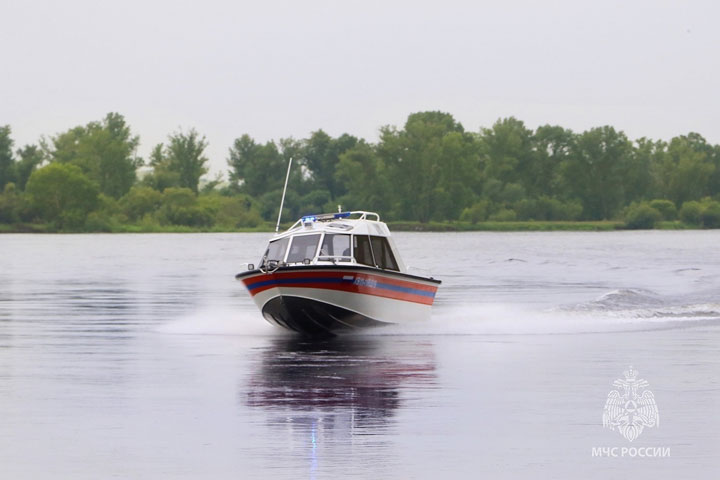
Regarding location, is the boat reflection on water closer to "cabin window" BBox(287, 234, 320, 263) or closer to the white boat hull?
the white boat hull

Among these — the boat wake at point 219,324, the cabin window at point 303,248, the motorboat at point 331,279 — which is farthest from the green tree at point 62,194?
the cabin window at point 303,248

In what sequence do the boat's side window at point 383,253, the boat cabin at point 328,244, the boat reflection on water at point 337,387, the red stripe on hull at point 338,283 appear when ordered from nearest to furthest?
the boat reflection on water at point 337,387 < the red stripe on hull at point 338,283 < the boat cabin at point 328,244 < the boat's side window at point 383,253

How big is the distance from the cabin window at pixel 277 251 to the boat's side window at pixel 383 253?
2043mm

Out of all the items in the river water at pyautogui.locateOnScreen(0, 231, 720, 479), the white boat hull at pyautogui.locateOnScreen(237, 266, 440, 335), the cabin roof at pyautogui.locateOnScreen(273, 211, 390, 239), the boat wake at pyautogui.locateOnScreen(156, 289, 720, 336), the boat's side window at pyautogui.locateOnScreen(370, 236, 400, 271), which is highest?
the cabin roof at pyautogui.locateOnScreen(273, 211, 390, 239)

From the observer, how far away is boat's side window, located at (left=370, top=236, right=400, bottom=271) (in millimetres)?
30672

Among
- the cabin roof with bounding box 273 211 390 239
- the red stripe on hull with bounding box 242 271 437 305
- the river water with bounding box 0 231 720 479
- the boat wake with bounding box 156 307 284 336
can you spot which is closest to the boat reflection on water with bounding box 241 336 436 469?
the river water with bounding box 0 231 720 479

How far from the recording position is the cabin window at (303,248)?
98.6 ft

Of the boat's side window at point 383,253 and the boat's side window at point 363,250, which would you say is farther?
the boat's side window at point 383,253

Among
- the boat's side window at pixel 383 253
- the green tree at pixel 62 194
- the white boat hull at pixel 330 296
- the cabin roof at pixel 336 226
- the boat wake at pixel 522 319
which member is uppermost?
the green tree at pixel 62 194

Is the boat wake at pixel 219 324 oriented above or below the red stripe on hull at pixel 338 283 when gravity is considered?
below

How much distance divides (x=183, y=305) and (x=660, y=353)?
2004 centimetres

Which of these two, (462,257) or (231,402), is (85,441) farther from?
(462,257)

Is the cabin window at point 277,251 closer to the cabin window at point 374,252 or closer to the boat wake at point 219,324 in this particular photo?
the cabin window at point 374,252

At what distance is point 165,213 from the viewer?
7835 inches
